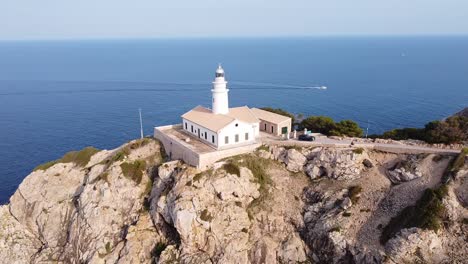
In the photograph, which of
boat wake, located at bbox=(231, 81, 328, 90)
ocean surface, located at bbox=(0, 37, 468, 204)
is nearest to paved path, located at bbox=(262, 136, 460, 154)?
ocean surface, located at bbox=(0, 37, 468, 204)

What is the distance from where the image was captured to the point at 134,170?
156 feet

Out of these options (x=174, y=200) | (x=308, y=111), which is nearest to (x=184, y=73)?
(x=308, y=111)

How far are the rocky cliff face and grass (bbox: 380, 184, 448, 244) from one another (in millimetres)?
387

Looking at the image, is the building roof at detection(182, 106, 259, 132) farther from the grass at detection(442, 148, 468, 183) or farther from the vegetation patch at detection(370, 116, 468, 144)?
the grass at detection(442, 148, 468, 183)

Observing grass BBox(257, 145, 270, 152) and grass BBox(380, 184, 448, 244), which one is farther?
grass BBox(257, 145, 270, 152)

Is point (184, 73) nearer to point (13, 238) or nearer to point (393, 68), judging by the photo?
point (393, 68)

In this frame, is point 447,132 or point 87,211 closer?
point 447,132

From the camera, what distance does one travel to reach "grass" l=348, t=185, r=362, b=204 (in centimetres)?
3991

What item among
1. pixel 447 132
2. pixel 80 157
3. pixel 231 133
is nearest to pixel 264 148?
pixel 231 133

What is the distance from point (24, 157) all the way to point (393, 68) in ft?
518

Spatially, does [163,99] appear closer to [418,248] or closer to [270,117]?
[270,117]

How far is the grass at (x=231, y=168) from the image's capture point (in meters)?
42.6

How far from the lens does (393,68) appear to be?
171 meters

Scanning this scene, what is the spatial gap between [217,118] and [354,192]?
2013 cm
